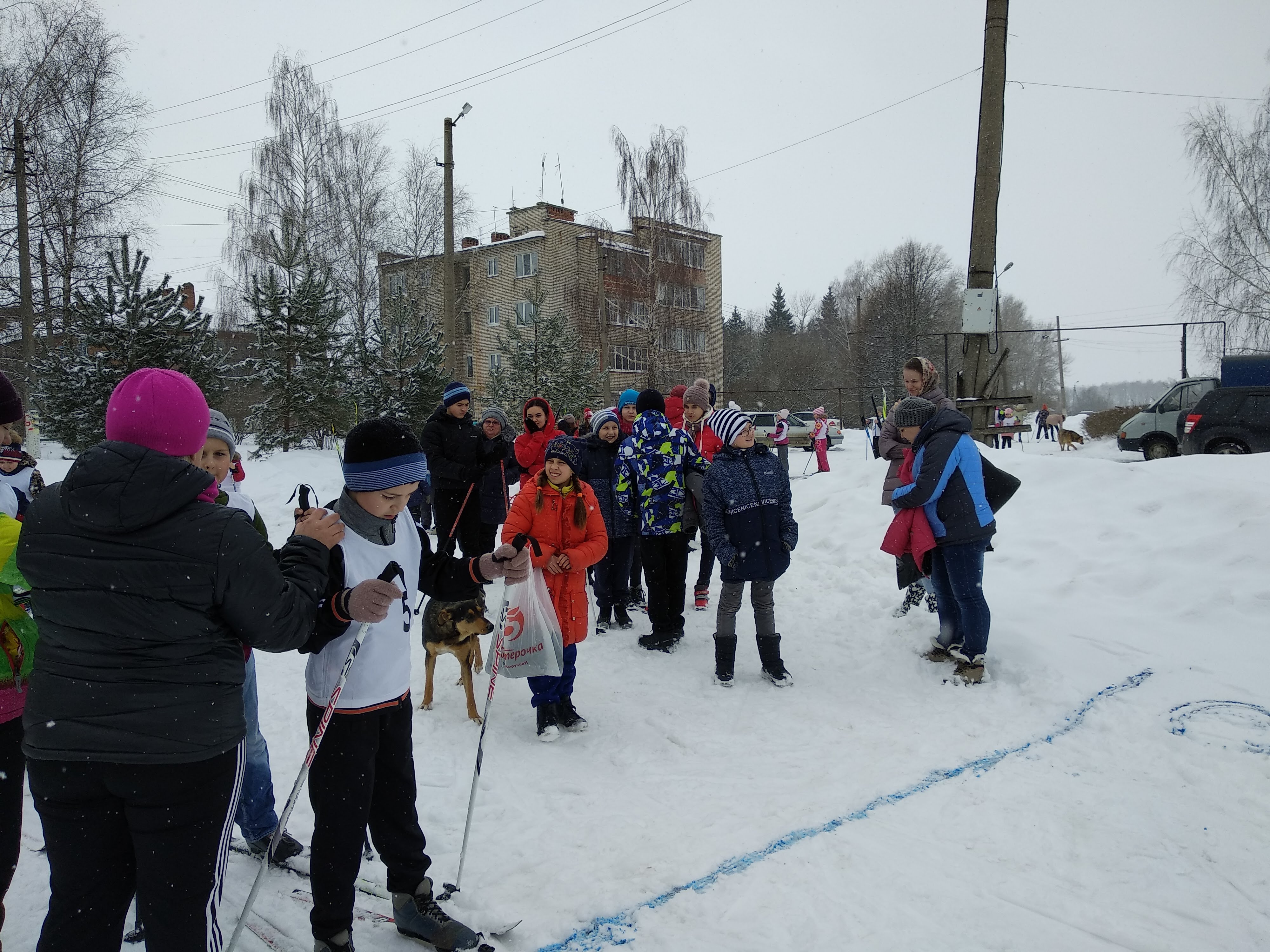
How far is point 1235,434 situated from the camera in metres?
15.7

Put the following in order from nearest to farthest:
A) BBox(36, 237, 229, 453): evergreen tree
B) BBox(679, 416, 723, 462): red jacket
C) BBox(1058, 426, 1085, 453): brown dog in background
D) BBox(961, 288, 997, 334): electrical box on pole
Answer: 1. BBox(679, 416, 723, 462): red jacket
2. BBox(961, 288, 997, 334): electrical box on pole
3. BBox(36, 237, 229, 453): evergreen tree
4. BBox(1058, 426, 1085, 453): brown dog in background

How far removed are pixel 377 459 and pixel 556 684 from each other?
2.65m

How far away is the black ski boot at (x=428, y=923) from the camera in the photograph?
9.06 feet

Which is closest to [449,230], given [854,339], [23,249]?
[23,249]

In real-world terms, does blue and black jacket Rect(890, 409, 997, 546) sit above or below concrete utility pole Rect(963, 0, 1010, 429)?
below

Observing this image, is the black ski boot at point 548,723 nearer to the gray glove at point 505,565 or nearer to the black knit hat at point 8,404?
the gray glove at point 505,565

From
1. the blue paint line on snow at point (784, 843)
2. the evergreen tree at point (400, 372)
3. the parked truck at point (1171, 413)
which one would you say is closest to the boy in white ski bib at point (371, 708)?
the blue paint line on snow at point (784, 843)

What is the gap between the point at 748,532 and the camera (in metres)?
5.66

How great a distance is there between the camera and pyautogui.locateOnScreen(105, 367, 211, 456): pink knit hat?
2.09m

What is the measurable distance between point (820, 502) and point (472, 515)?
18.1 ft

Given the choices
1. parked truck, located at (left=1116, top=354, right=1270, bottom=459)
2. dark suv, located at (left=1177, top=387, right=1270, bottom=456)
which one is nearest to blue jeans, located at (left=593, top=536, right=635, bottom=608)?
dark suv, located at (left=1177, top=387, right=1270, bottom=456)

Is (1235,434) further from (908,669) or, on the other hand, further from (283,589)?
(283,589)

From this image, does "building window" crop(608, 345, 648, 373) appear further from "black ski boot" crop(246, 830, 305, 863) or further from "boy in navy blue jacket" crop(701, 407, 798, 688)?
"black ski boot" crop(246, 830, 305, 863)

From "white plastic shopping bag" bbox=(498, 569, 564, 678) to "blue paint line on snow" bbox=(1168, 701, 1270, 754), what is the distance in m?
3.55
